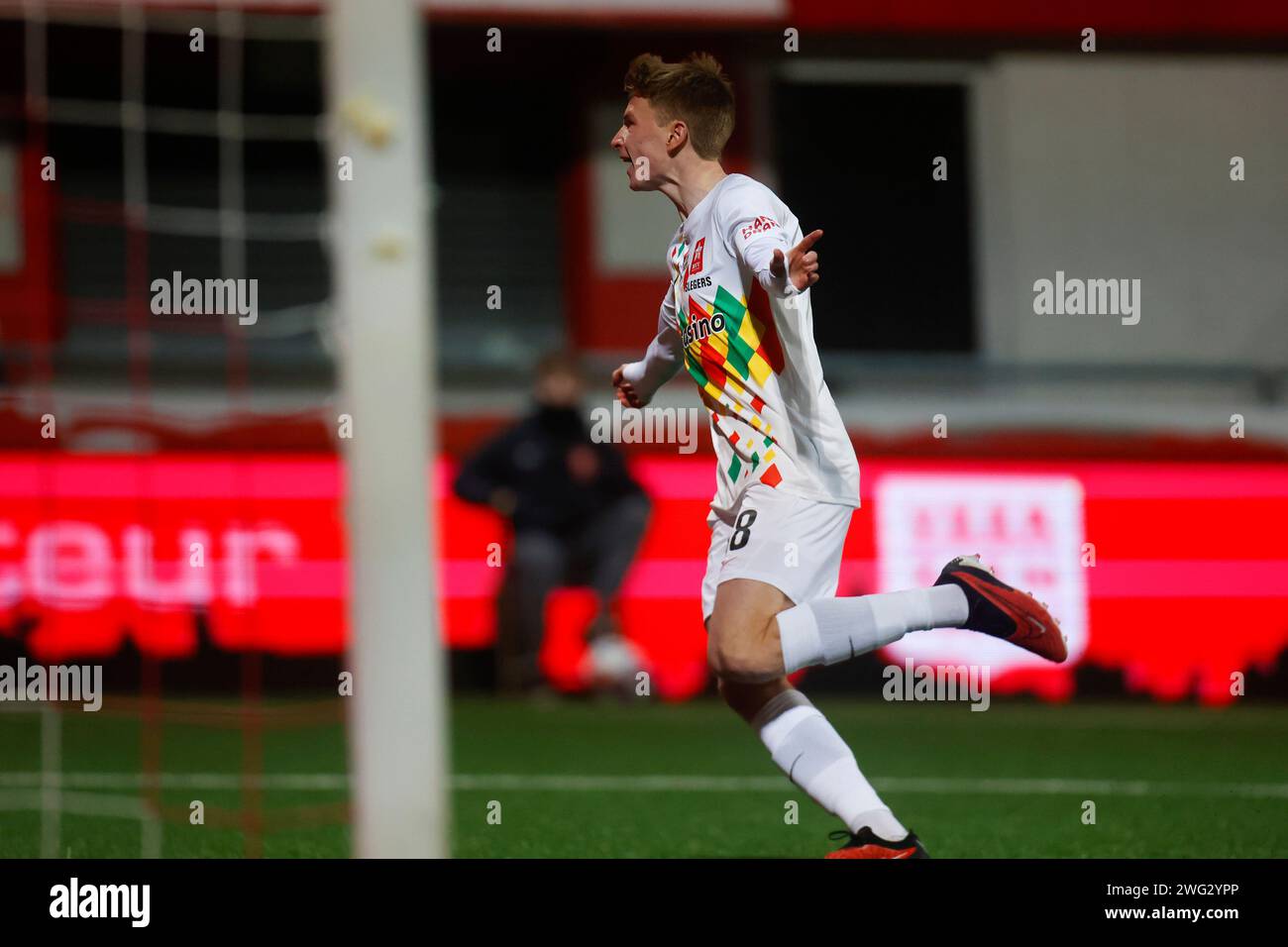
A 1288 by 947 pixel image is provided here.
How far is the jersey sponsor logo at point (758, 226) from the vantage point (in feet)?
11.8

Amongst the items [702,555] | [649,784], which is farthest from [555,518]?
[649,784]

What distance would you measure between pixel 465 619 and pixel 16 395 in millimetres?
2446

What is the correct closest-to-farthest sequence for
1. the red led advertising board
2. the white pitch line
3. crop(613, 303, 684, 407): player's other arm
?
crop(613, 303, 684, 407): player's other arm < the white pitch line < the red led advertising board

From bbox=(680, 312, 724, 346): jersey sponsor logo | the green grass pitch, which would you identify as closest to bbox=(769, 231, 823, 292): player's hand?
bbox=(680, 312, 724, 346): jersey sponsor logo

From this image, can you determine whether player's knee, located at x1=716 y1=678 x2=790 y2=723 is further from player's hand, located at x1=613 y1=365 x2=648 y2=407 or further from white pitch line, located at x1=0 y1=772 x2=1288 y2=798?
white pitch line, located at x1=0 y1=772 x2=1288 y2=798

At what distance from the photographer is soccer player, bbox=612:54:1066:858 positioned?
3.68m

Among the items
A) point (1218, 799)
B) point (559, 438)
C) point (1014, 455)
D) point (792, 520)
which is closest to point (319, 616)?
point (559, 438)

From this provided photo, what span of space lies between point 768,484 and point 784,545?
0.15 metres

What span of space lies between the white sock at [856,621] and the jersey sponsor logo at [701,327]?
1.97ft

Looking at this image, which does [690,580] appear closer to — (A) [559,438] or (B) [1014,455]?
(A) [559,438]

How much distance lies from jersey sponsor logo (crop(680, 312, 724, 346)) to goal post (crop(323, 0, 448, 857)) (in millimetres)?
1139

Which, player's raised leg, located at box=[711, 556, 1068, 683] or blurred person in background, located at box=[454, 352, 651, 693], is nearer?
player's raised leg, located at box=[711, 556, 1068, 683]

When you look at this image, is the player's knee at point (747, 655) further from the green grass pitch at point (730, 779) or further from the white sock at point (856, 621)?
the green grass pitch at point (730, 779)

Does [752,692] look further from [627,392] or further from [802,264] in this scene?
[802,264]
